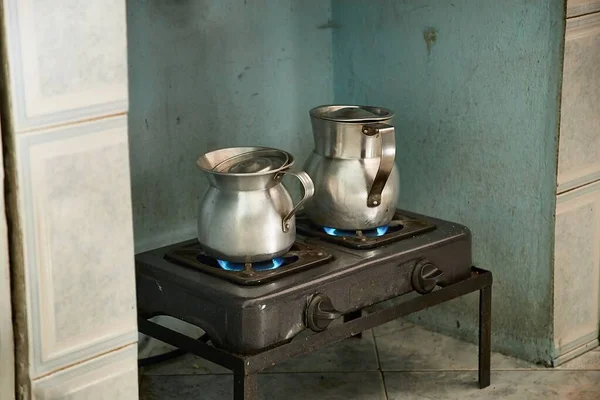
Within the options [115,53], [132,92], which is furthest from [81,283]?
[132,92]

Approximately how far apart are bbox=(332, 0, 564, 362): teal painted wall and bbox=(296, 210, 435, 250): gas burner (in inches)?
9.4

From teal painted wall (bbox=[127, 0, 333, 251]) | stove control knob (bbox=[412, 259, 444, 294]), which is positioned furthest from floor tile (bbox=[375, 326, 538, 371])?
teal painted wall (bbox=[127, 0, 333, 251])

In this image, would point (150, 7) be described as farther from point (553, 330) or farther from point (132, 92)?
point (553, 330)

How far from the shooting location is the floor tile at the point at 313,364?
2299 millimetres

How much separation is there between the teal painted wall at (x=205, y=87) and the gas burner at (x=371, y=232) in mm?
295

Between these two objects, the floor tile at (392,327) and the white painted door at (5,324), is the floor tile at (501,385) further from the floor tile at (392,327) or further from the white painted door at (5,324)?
the white painted door at (5,324)

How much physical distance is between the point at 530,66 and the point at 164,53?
73 centimetres

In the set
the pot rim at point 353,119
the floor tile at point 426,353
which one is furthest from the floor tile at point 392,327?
the pot rim at point 353,119

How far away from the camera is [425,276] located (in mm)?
2014

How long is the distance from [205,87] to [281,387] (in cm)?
64

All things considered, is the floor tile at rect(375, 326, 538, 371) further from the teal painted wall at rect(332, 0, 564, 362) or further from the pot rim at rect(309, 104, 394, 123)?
the pot rim at rect(309, 104, 394, 123)

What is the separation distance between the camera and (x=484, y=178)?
7.60ft

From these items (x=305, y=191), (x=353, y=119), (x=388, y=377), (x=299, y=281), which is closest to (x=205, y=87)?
(x=353, y=119)

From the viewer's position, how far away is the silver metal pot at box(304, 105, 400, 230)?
6.53 ft
